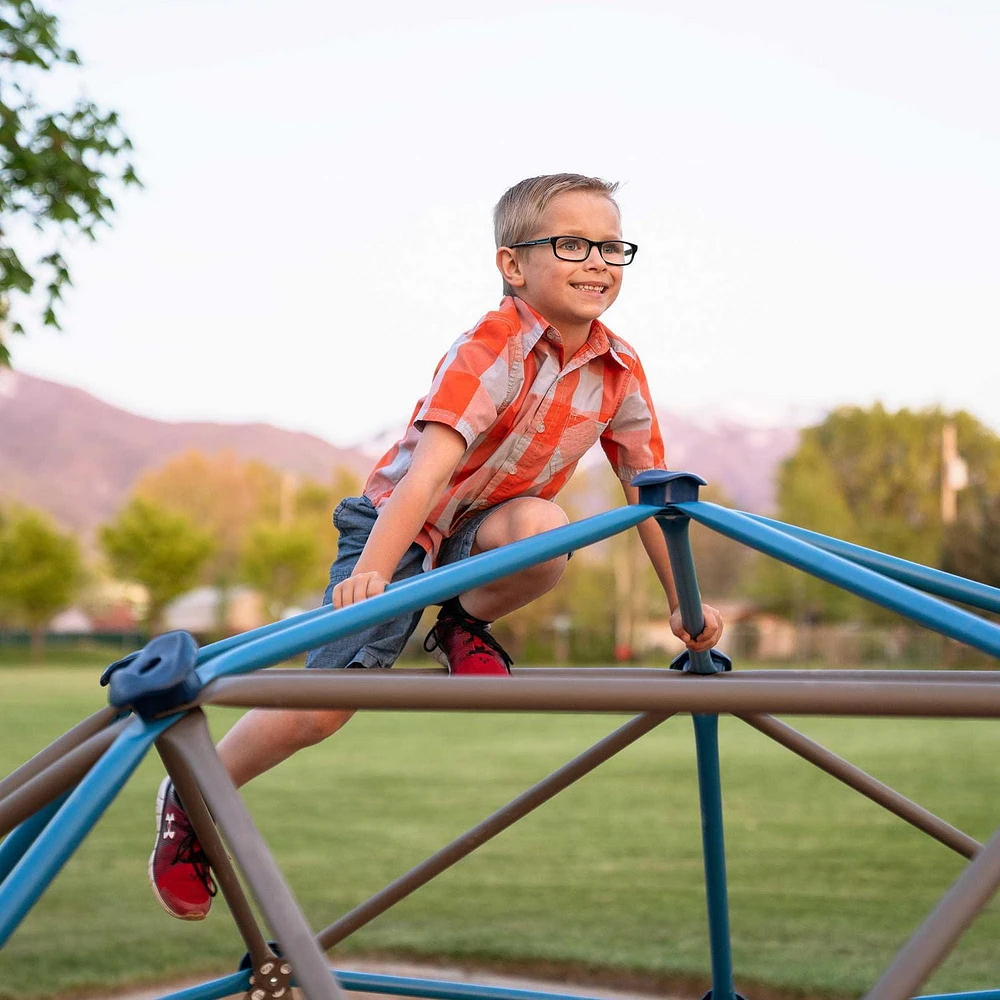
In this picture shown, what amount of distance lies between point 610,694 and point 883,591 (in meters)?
0.38

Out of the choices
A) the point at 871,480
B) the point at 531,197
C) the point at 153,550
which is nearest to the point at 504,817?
the point at 531,197

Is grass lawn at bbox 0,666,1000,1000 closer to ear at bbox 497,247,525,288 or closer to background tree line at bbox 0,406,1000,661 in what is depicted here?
ear at bbox 497,247,525,288

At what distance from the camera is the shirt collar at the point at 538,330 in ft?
8.87

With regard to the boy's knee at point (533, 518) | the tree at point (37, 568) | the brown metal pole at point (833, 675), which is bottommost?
the brown metal pole at point (833, 675)

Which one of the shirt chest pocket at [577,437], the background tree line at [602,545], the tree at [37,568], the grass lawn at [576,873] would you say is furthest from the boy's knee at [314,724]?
the tree at [37,568]

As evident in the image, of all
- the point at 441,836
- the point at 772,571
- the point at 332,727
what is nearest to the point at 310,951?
the point at 332,727

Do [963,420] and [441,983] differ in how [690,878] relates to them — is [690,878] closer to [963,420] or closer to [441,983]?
[441,983]

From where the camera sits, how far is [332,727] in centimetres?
277

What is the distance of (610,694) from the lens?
1.71 metres

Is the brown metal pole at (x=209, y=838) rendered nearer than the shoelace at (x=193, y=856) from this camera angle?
Yes

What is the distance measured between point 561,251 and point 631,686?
3.96 ft

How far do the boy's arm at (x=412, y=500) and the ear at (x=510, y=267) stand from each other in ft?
1.54

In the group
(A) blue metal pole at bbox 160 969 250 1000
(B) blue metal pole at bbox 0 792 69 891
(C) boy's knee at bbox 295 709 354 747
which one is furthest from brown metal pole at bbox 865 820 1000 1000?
(A) blue metal pole at bbox 160 969 250 1000

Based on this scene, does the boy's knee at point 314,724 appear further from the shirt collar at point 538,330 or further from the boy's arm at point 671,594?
the shirt collar at point 538,330
